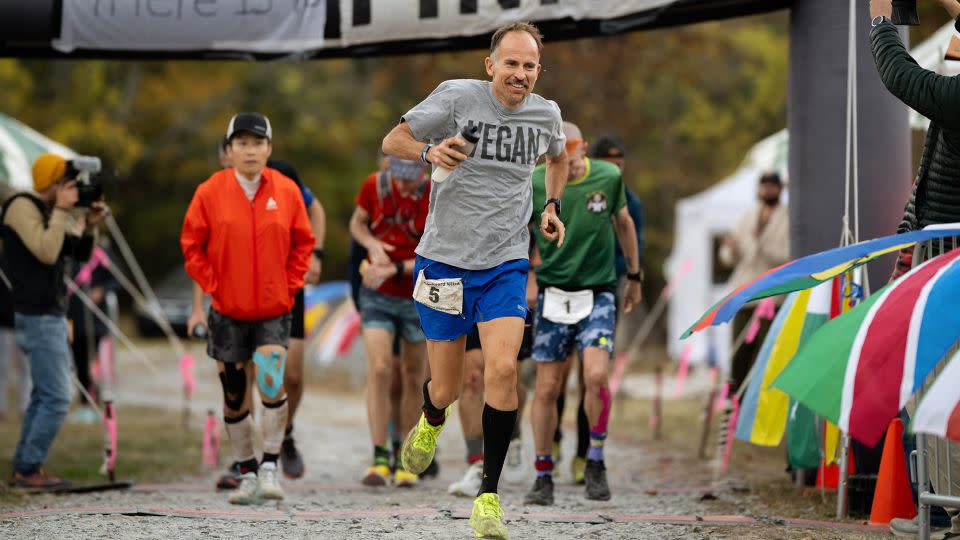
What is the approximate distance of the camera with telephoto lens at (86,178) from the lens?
26.5ft

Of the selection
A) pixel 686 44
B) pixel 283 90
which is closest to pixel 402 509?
pixel 686 44

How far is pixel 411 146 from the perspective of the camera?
18.9ft

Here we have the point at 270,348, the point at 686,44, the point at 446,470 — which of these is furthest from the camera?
the point at 686,44

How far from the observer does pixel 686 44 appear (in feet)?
86.8

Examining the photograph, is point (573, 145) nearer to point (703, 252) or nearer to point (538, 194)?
point (538, 194)

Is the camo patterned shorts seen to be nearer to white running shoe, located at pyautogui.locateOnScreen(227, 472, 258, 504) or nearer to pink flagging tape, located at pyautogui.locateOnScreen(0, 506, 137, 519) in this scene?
white running shoe, located at pyautogui.locateOnScreen(227, 472, 258, 504)

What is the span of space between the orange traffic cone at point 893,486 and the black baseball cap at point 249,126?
3635 millimetres

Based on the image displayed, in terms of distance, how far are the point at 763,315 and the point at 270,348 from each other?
4435mm

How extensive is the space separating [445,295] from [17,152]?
8564 millimetres

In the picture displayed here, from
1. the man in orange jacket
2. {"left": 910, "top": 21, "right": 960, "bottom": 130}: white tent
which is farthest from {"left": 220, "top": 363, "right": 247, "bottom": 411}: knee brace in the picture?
{"left": 910, "top": 21, "right": 960, "bottom": 130}: white tent

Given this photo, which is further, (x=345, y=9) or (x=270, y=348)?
(x=345, y=9)

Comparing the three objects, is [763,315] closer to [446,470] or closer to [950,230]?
[446,470]

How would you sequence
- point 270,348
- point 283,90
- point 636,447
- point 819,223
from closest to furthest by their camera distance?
point 270,348 → point 819,223 → point 636,447 → point 283,90

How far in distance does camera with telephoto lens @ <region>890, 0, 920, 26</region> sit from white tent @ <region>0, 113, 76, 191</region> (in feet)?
27.3
